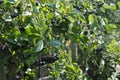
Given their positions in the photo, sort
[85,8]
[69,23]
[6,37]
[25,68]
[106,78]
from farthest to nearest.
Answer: [106,78] → [85,8] → [25,68] → [69,23] → [6,37]

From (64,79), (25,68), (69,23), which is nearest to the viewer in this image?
(69,23)

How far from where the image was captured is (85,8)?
2393 millimetres

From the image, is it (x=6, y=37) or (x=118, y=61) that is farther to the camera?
(x=118, y=61)

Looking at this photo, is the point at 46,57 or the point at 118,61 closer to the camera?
the point at 46,57

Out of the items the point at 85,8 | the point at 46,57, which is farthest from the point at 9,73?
the point at 85,8

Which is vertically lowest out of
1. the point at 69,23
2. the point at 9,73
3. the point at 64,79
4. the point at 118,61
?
the point at 118,61

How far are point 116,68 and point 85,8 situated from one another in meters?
0.69

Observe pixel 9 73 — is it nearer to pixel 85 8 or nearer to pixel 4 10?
pixel 4 10

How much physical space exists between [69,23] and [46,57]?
21cm

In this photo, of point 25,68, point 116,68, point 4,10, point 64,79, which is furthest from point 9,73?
point 116,68

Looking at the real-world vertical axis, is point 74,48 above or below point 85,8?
below

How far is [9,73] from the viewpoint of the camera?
5.90 ft

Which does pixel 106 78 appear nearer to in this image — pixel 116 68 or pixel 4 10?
pixel 116 68

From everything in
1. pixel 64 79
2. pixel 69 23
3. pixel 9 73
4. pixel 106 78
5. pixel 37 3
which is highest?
A: pixel 37 3
